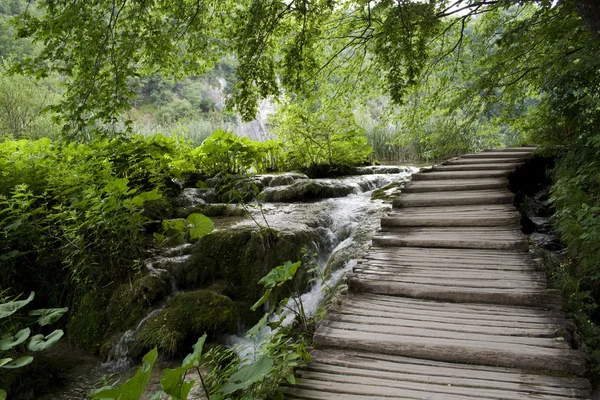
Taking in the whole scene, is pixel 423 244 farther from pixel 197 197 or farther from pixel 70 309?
pixel 197 197

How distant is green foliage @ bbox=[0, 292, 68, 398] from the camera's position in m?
2.18

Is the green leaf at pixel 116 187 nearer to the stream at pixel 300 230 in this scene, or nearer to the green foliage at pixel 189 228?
the green foliage at pixel 189 228

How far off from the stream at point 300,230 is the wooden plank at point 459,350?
24.4 inches

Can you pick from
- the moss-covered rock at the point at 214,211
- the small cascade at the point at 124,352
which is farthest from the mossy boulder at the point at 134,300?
the moss-covered rock at the point at 214,211

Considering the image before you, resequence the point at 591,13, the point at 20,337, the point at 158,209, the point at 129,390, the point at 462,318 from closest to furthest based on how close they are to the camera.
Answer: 1. the point at 129,390
2. the point at 20,337
3. the point at 462,318
4. the point at 591,13
5. the point at 158,209

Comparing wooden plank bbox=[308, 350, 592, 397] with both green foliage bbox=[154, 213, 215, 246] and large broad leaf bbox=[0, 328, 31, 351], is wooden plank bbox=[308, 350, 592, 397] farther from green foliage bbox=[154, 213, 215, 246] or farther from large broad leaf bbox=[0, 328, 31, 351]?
green foliage bbox=[154, 213, 215, 246]

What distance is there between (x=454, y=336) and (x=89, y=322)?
13.3 ft

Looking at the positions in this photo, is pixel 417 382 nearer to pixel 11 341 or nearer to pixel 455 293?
pixel 455 293

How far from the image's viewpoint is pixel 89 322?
421 centimetres

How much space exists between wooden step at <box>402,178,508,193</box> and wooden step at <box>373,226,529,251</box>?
1423 mm

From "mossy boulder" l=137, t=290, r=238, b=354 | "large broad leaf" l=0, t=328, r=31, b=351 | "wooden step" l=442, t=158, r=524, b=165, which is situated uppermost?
"wooden step" l=442, t=158, r=524, b=165

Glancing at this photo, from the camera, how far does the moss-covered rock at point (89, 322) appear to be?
4.10 metres

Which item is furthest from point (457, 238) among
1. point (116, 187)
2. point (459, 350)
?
point (116, 187)

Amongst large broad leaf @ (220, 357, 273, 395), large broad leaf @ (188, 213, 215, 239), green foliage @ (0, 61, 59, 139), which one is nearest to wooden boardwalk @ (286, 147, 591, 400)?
large broad leaf @ (220, 357, 273, 395)
